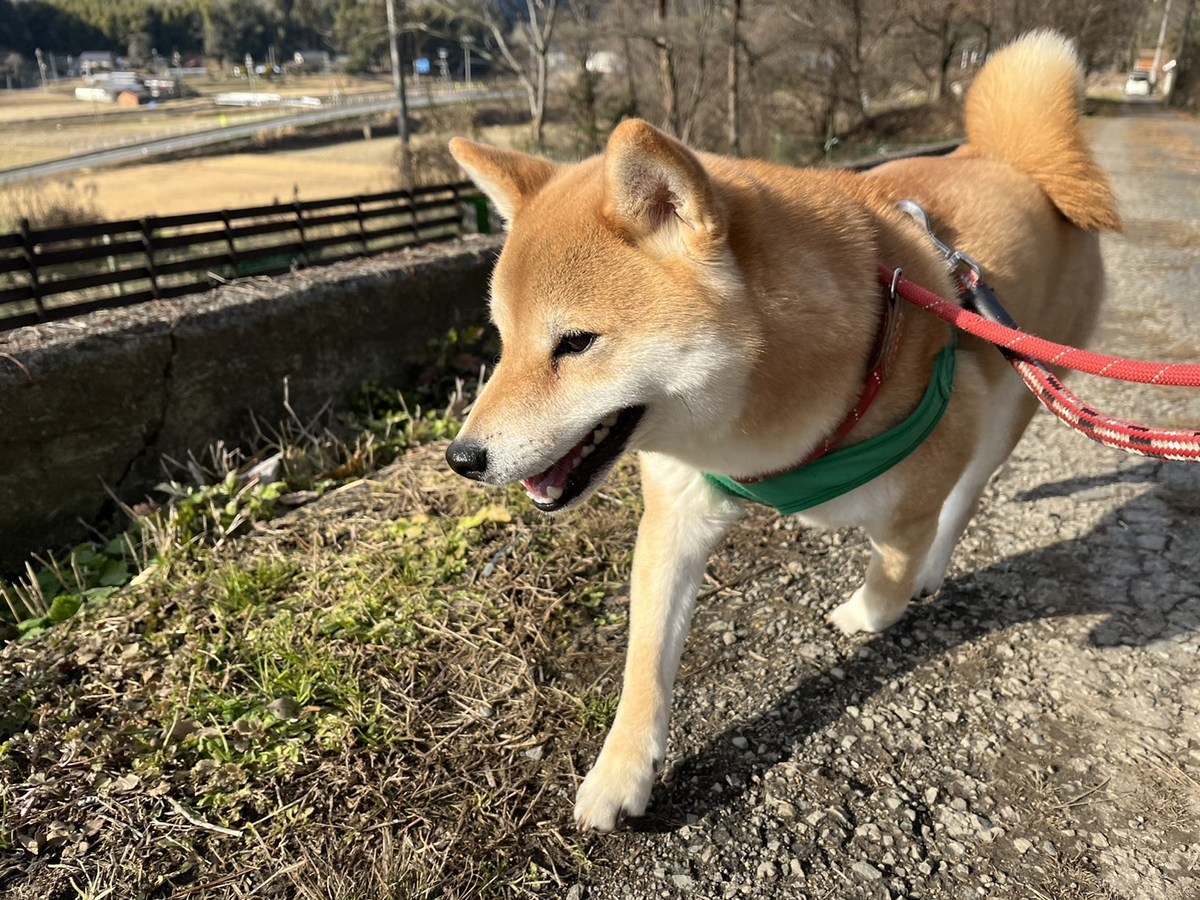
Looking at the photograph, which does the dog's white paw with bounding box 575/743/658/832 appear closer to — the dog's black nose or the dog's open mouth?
the dog's open mouth

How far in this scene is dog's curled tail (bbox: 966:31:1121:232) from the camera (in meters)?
2.77

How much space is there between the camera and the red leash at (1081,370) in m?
1.44

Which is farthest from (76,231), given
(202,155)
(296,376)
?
(202,155)

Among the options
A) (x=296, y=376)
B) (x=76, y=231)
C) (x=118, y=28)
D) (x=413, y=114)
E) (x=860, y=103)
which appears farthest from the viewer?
(x=118, y=28)

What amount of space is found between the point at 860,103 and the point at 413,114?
1653 centimetres

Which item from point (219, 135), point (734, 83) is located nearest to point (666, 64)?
point (734, 83)

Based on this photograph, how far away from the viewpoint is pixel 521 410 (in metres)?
1.73

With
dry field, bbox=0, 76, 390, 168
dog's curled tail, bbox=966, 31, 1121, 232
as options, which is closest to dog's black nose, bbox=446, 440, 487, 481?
dog's curled tail, bbox=966, 31, 1121, 232

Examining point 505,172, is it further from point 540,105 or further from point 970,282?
point 540,105

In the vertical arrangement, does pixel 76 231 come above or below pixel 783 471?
above

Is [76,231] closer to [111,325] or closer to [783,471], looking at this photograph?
[111,325]

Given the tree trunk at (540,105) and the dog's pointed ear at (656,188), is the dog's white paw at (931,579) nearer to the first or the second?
the dog's pointed ear at (656,188)

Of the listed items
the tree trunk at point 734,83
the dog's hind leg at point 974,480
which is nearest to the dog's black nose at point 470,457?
the dog's hind leg at point 974,480

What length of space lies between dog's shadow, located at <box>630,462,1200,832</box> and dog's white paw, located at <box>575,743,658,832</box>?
6 centimetres
